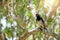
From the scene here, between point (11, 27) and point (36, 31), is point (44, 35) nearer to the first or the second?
point (36, 31)

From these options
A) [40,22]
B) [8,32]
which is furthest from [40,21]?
[8,32]

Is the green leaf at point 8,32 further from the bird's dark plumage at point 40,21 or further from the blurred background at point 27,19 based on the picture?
the bird's dark plumage at point 40,21

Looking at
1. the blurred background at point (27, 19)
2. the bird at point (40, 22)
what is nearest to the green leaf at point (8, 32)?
the blurred background at point (27, 19)

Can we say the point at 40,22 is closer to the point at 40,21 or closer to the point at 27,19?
the point at 40,21

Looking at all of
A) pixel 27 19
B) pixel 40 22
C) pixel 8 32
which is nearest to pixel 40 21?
pixel 40 22

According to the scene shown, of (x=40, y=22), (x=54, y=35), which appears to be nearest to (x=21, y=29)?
(x=40, y=22)

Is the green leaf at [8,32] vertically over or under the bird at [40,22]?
under

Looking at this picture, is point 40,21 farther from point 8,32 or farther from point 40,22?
point 8,32

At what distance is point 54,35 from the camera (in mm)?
1681

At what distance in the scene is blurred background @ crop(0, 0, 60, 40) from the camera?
1.68m

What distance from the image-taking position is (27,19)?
1702 mm

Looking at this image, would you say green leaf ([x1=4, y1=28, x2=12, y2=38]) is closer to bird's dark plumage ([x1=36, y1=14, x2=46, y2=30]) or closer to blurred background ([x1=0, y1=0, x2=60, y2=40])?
blurred background ([x1=0, y1=0, x2=60, y2=40])

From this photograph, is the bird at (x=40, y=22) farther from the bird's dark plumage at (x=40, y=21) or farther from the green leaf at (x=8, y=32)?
the green leaf at (x=8, y=32)

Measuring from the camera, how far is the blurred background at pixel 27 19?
1681mm
